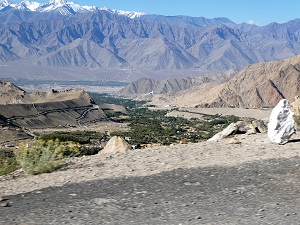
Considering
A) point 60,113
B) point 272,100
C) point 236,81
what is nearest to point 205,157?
point 60,113

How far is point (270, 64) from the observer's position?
554 ft

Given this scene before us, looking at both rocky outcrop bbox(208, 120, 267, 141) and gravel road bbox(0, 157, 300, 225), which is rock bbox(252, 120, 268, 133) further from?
gravel road bbox(0, 157, 300, 225)

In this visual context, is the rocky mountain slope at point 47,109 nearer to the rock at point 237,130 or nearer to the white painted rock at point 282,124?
the rock at point 237,130

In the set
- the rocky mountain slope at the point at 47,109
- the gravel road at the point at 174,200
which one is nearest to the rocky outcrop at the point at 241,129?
the gravel road at the point at 174,200

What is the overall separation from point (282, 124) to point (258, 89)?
490 ft

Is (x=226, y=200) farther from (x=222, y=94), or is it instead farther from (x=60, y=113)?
(x=222, y=94)

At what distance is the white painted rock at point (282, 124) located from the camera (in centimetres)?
1355

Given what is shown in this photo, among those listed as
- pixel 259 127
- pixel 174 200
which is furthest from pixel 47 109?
pixel 174 200

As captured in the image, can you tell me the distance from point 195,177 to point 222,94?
14885cm

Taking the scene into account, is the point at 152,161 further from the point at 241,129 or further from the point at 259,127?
the point at 259,127

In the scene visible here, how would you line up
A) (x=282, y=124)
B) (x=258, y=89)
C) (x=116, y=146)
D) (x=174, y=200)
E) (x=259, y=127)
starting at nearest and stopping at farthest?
1. (x=174, y=200)
2. (x=282, y=124)
3. (x=116, y=146)
4. (x=259, y=127)
5. (x=258, y=89)

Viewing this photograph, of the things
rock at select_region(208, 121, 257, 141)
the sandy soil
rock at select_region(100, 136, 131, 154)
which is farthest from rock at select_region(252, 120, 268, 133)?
rock at select_region(100, 136, 131, 154)

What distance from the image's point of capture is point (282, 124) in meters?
13.6

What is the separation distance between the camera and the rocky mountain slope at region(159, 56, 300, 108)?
152 meters
